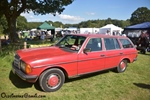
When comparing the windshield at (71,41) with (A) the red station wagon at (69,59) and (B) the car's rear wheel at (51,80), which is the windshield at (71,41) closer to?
(A) the red station wagon at (69,59)

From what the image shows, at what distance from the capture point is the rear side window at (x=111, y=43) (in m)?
5.73

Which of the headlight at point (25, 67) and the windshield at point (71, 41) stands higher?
the windshield at point (71, 41)

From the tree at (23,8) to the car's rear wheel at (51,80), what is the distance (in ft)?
39.5

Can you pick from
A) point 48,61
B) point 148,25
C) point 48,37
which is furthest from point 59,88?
point 48,37

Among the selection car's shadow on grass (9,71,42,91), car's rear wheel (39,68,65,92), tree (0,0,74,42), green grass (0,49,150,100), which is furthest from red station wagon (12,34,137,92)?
tree (0,0,74,42)

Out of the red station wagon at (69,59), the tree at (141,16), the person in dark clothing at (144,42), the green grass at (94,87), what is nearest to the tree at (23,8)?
the person in dark clothing at (144,42)

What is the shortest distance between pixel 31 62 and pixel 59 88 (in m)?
1.23

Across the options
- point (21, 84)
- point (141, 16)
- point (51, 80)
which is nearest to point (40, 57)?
point (51, 80)

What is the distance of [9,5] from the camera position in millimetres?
14812

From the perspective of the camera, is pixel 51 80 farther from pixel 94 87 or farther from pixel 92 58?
pixel 92 58

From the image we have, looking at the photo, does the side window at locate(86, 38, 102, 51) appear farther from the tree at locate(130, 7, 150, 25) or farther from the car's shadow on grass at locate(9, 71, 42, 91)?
the tree at locate(130, 7, 150, 25)

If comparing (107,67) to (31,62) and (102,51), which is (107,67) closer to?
(102,51)

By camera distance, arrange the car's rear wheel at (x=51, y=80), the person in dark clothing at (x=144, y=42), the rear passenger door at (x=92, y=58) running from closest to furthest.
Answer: the car's rear wheel at (x=51, y=80)
the rear passenger door at (x=92, y=58)
the person in dark clothing at (x=144, y=42)

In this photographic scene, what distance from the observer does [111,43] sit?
593cm
